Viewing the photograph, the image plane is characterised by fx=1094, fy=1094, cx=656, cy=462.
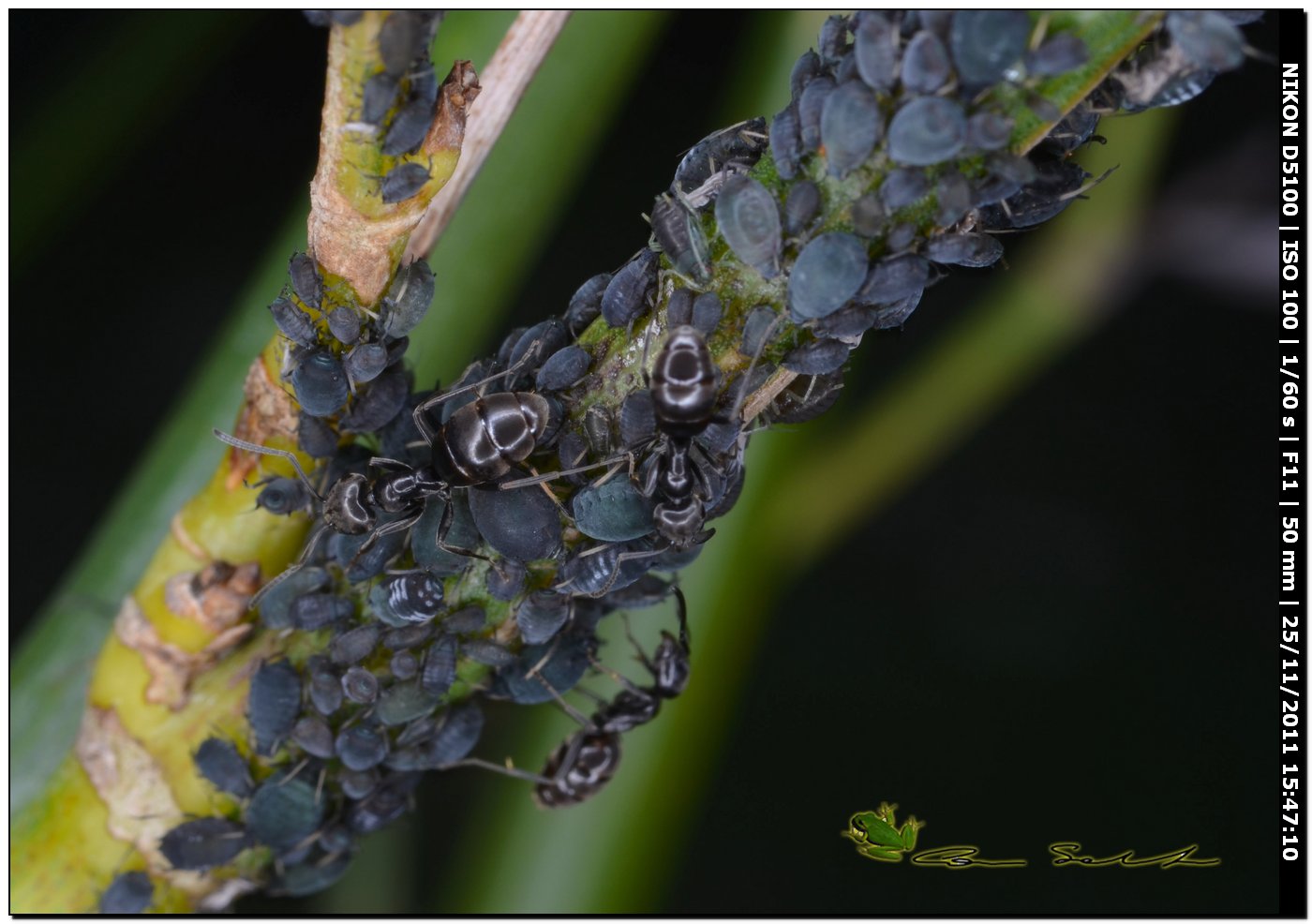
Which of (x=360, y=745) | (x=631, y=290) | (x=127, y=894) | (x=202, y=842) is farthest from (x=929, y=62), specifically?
(x=127, y=894)

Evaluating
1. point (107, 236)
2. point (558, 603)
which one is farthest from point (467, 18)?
point (107, 236)

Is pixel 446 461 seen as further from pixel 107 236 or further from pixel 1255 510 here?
pixel 1255 510

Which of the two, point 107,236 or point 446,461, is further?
point 107,236

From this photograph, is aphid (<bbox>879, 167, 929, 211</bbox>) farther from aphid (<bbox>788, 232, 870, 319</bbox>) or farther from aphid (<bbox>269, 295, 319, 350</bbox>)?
aphid (<bbox>269, 295, 319, 350</bbox>)

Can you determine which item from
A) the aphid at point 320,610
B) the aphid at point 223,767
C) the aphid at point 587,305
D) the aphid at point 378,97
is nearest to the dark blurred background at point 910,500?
the aphid at point 223,767

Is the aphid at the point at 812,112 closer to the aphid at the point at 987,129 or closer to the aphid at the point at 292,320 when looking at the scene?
the aphid at the point at 987,129
